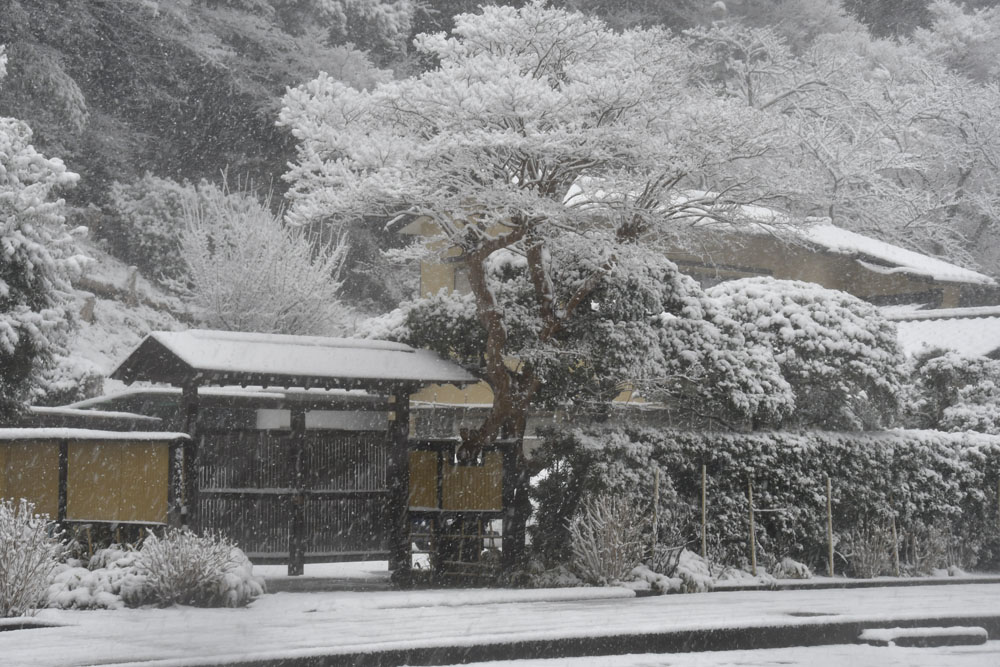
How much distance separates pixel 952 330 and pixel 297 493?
16846 millimetres

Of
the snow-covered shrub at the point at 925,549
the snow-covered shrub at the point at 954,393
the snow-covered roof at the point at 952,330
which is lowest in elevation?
the snow-covered shrub at the point at 925,549

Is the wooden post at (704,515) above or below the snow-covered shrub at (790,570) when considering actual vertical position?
above

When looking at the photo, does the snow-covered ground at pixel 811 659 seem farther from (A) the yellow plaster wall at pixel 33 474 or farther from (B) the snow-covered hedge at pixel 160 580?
(A) the yellow plaster wall at pixel 33 474

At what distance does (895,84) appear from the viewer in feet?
136

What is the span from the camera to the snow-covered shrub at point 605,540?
44.5 ft

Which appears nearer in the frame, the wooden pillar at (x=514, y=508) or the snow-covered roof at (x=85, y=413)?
the wooden pillar at (x=514, y=508)

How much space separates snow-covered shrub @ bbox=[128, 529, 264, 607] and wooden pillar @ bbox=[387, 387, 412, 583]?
3167 mm

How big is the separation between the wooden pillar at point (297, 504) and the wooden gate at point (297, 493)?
12 millimetres

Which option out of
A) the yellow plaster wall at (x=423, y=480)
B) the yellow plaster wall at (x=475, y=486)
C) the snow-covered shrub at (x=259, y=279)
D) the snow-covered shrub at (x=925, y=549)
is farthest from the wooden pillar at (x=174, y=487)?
the snow-covered shrub at (x=259, y=279)

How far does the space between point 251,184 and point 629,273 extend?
22918 mm

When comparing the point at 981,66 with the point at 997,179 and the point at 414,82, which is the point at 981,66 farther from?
the point at 414,82

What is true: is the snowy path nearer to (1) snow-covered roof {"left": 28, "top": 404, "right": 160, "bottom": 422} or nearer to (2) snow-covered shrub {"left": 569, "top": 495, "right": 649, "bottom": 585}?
(2) snow-covered shrub {"left": 569, "top": 495, "right": 649, "bottom": 585}

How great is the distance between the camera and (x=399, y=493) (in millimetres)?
14078

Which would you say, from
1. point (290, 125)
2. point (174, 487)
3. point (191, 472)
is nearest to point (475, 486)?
point (191, 472)
